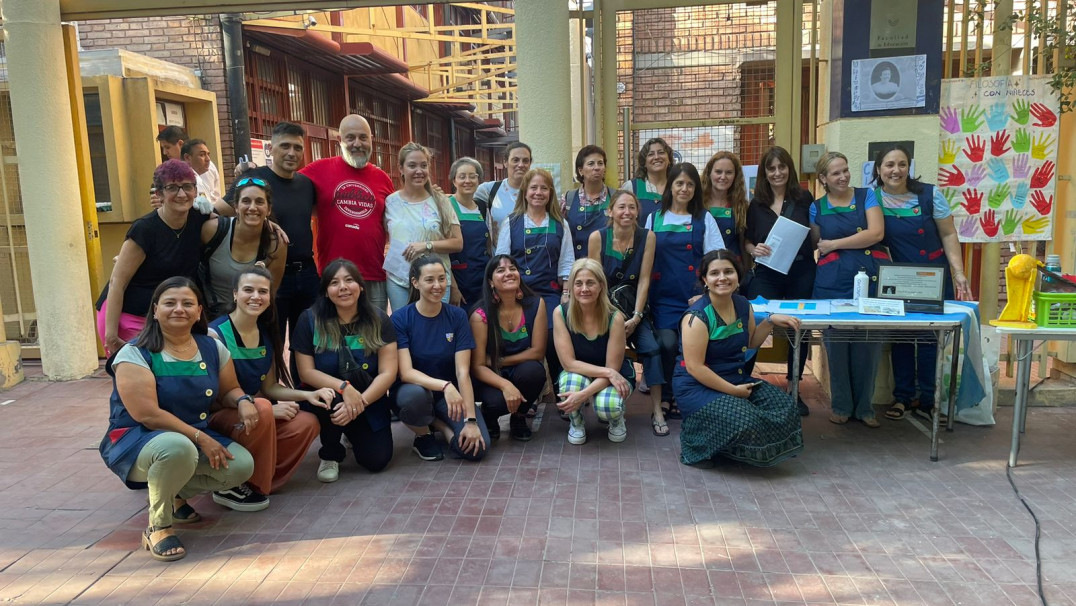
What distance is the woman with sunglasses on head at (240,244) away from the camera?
13.3 feet

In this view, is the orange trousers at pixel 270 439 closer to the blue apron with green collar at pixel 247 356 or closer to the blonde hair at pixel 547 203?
the blue apron with green collar at pixel 247 356

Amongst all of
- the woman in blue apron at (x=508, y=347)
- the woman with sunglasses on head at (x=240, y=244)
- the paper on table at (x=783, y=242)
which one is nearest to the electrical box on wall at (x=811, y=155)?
the paper on table at (x=783, y=242)

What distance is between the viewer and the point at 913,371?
5090mm

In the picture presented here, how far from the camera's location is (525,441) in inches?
185

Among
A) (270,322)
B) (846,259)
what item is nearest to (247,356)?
(270,322)

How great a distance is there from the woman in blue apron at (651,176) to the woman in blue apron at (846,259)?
1.00 metres

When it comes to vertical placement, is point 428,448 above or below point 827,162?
below

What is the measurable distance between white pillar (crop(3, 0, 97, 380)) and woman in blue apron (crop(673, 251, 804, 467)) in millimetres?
5201

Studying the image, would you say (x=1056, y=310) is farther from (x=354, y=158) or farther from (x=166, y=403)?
(x=166, y=403)

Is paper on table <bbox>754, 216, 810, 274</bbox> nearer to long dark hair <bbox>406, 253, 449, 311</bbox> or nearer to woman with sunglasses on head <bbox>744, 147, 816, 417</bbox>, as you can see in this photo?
woman with sunglasses on head <bbox>744, 147, 816, 417</bbox>

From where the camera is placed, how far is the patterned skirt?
4.00 meters

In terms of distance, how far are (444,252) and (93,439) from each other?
2.60 meters

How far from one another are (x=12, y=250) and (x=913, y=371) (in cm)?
748

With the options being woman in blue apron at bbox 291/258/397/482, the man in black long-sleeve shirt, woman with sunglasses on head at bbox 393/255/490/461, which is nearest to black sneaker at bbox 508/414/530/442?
woman with sunglasses on head at bbox 393/255/490/461
